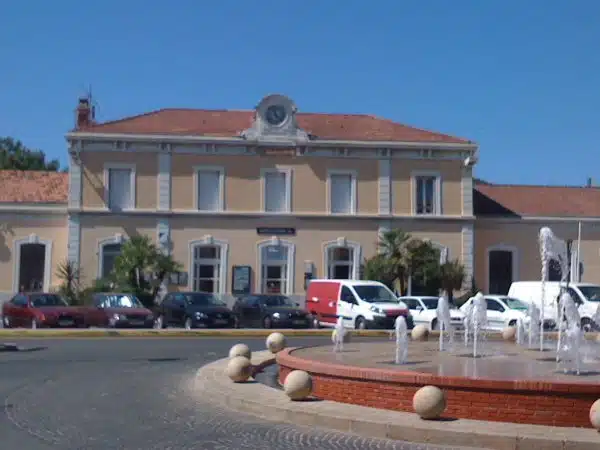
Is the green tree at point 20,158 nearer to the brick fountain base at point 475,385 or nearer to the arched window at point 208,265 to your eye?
the arched window at point 208,265

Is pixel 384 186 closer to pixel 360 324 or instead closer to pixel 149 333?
pixel 360 324

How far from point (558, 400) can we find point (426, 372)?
2.16m

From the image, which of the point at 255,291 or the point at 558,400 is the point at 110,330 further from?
the point at 558,400

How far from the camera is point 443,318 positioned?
20750mm

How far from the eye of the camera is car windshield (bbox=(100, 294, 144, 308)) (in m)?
33.1

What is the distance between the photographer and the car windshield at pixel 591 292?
112 feet

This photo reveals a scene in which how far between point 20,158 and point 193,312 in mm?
52357

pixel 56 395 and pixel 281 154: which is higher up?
pixel 281 154

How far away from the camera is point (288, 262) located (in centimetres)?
4441

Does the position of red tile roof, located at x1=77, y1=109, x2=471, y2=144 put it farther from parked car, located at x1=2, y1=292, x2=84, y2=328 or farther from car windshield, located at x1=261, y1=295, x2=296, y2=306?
parked car, located at x1=2, y1=292, x2=84, y2=328

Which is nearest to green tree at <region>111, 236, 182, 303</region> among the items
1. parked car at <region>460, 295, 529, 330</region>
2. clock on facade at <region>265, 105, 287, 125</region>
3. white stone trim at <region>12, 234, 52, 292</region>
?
white stone trim at <region>12, 234, 52, 292</region>

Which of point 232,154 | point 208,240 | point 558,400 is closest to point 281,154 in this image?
point 232,154

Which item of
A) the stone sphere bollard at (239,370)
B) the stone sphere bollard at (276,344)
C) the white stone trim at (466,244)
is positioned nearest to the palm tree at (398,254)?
the white stone trim at (466,244)

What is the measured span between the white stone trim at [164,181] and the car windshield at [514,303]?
1721 cm
